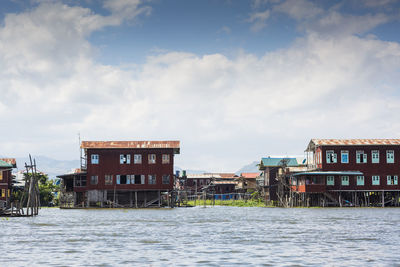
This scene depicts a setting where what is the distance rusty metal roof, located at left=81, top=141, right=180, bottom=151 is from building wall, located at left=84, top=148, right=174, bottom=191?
576 mm

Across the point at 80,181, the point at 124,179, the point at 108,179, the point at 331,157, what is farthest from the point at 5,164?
the point at 331,157

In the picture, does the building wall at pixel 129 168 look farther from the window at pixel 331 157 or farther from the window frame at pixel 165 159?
the window at pixel 331 157

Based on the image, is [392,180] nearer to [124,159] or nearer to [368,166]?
[368,166]

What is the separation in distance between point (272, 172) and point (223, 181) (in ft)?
167

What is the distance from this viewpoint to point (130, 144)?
82.8 metres

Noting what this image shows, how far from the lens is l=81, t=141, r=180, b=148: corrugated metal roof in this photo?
8219cm

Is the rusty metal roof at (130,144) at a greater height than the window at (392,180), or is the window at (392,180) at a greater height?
the rusty metal roof at (130,144)

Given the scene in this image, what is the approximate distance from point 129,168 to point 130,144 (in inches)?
137

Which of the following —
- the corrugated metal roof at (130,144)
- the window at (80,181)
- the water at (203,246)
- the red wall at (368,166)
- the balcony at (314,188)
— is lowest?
the water at (203,246)

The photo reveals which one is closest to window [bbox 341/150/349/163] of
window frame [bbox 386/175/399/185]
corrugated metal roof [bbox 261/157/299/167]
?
window frame [bbox 386/175/399/185]

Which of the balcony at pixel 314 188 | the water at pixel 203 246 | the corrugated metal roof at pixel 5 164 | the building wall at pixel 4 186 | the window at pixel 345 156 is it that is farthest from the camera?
the corrugated metal roof at pixel 5 164

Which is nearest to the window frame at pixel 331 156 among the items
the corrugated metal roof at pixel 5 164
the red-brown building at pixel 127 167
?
the red-brown building at pixel 127 167

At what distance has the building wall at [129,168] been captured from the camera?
81.9m

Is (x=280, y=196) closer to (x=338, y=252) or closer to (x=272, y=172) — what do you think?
(x=272, y=172)
